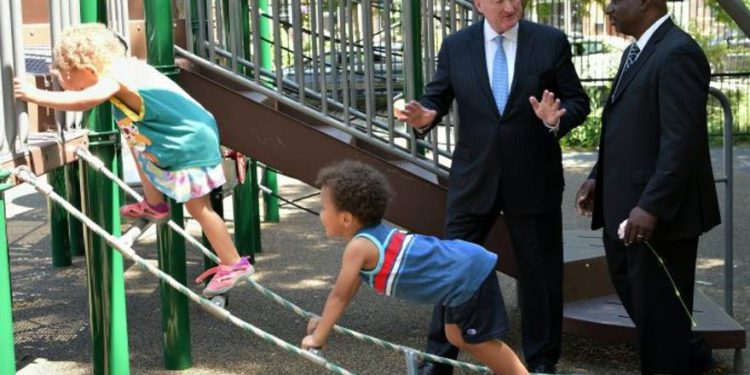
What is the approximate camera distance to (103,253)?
5.55 meters

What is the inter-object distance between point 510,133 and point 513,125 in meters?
0.04

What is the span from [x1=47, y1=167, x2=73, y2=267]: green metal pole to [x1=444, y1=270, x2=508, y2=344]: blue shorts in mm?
4790

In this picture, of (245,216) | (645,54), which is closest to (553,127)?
(645,54)

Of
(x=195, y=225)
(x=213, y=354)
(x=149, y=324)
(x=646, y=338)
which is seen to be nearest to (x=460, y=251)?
(x=646, y=338)

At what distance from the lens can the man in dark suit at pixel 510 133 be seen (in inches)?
213

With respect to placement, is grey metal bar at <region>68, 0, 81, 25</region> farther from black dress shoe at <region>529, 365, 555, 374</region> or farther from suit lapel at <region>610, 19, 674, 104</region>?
black dress shoe at <region>529, 365, 555, 374</region>

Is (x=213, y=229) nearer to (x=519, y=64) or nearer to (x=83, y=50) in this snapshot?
(x=83, y=50)

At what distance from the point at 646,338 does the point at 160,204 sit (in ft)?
7.22

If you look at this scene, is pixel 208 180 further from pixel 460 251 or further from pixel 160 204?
pixel 460 251

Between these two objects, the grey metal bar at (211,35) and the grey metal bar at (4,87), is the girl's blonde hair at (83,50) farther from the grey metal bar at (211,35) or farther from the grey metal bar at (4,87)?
the grey metal bar at (211,35)

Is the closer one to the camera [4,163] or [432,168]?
[4,163]

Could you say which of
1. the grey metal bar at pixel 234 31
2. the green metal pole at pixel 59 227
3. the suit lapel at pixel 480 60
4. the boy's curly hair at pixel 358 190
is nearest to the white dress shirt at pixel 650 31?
the suit lapel at pixel 480 60

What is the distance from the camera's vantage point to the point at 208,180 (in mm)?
4945

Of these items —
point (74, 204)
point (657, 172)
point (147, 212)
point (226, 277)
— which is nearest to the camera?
point (657, 172)
